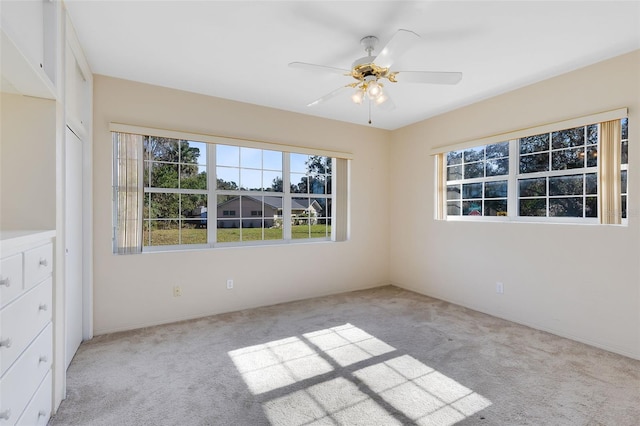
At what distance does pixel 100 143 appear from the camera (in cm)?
309

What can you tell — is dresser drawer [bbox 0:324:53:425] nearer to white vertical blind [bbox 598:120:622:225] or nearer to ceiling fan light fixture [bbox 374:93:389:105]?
ceiling fan light fixture [bbox 374:93:389:105]

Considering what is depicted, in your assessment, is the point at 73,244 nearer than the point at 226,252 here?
Yes

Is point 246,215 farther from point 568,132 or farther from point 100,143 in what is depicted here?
point 568,132

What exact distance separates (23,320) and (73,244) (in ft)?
4.37

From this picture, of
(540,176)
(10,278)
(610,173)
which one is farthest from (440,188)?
(10,278)

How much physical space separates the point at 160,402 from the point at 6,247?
1.34 metres

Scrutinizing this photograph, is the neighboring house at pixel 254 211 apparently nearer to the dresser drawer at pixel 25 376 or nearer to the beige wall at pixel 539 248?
the beige wall at pixel 539 248

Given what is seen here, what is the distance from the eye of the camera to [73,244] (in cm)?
262

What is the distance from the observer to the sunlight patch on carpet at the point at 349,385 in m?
1.91

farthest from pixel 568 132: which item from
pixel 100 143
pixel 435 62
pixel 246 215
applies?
pixel 100 143

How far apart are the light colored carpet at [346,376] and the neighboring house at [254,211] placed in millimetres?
1226

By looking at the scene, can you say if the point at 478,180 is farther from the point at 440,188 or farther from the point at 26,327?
the point at 26,327

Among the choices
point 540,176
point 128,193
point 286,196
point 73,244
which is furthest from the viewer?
point 286,196

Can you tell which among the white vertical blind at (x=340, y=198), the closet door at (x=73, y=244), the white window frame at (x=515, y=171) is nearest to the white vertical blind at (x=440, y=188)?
the white window frame at (x=515, y=171)
